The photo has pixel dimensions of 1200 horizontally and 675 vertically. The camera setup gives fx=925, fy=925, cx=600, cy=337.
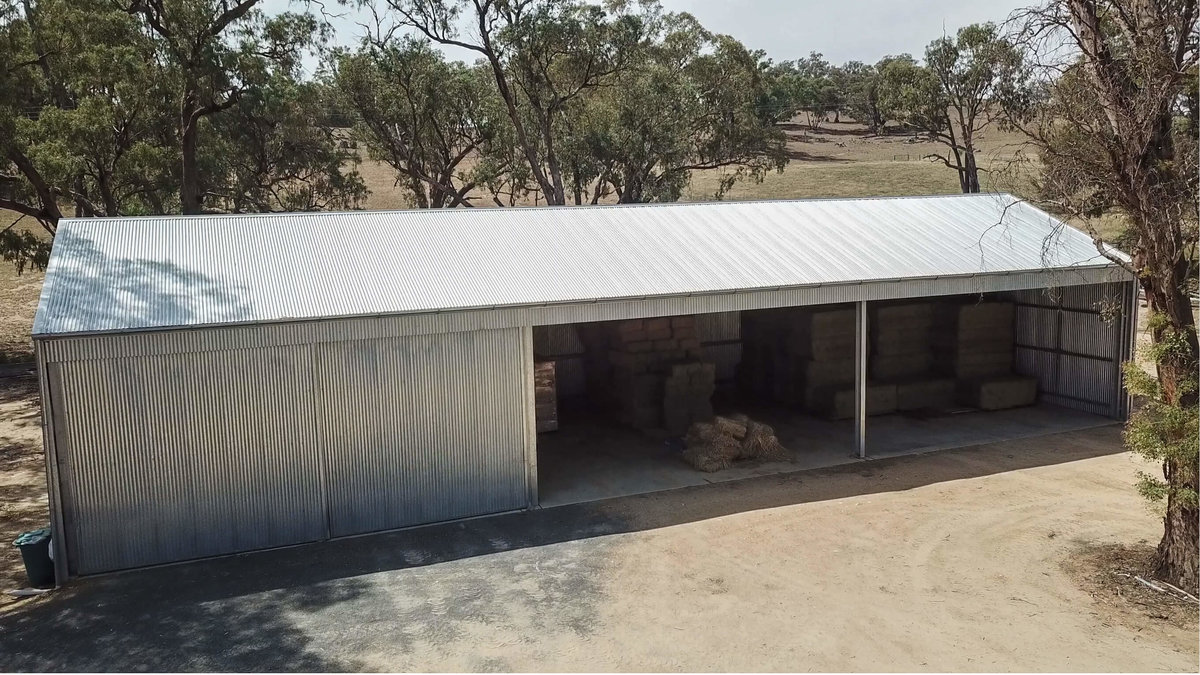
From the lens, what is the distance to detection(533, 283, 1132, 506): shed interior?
50.2 ft

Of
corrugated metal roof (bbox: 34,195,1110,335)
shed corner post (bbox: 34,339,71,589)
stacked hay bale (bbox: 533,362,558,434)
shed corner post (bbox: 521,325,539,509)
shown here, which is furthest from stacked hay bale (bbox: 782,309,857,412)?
shed corner post (bbox: 34,339,71,589)

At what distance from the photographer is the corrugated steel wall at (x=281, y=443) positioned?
997 centimetres

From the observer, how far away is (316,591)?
31.2 ft

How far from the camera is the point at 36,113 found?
26.2 metres

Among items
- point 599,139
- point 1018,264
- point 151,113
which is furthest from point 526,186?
point 1018,264

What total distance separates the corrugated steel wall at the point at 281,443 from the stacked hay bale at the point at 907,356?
8.69m

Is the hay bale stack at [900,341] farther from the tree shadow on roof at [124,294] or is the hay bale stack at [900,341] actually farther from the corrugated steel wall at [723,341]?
the tree shadow on roof at [124,294]

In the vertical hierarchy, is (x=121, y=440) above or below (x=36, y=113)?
below

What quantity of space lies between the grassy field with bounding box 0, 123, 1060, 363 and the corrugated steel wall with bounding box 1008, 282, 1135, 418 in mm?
17705

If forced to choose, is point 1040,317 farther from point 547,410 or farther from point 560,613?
point 560,613

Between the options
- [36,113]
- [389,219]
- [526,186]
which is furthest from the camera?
[526,186]

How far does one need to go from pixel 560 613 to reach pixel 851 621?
9.07 feet

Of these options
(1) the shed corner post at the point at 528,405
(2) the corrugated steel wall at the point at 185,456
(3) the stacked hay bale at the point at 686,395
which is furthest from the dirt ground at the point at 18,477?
(3) the stacked hay bale at the point at 686,395

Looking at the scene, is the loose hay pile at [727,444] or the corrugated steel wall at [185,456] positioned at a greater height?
the corrugated steel wall at [185,456]
